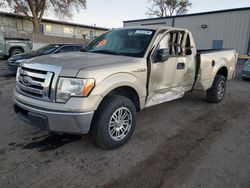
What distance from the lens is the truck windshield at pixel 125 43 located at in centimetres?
347

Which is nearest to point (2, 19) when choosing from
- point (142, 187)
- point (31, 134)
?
point (31, 134)

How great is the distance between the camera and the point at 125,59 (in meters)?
3.13

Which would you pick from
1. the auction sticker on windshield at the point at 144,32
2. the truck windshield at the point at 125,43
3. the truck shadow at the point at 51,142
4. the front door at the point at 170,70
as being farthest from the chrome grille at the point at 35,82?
the auction sticker on windshield at the point at 144,32

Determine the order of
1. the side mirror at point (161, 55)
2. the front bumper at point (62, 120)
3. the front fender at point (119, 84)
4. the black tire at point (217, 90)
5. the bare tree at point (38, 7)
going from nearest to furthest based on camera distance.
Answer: the front bumper at point (62, 120)
the front fender at point (119, 84)
the side mirror at point (161, 55)
the black tire at point (217, 90)
the bare tree at point (38, 7)

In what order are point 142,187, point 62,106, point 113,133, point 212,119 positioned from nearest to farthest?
1. point 142,187
2. point 62,106
3. point 113,133
4. point 212,119

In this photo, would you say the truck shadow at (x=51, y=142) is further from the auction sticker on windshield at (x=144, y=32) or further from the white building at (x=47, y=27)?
the white building at (x=47, y=27)

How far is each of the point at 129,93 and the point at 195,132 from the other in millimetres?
1491

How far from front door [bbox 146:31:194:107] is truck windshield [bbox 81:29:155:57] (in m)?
0.25

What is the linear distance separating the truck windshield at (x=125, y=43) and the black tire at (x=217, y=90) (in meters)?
2.65

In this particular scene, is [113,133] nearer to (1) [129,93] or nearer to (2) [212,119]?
(1) [129,93]

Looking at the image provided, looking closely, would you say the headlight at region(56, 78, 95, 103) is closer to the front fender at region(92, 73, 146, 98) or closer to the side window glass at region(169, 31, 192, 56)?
the front fender at region(92, 73, 146, 98)

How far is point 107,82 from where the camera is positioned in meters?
2.69

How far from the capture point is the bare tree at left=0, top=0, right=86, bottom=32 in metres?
26.9

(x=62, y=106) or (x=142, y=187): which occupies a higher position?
(x=62, y=106)
